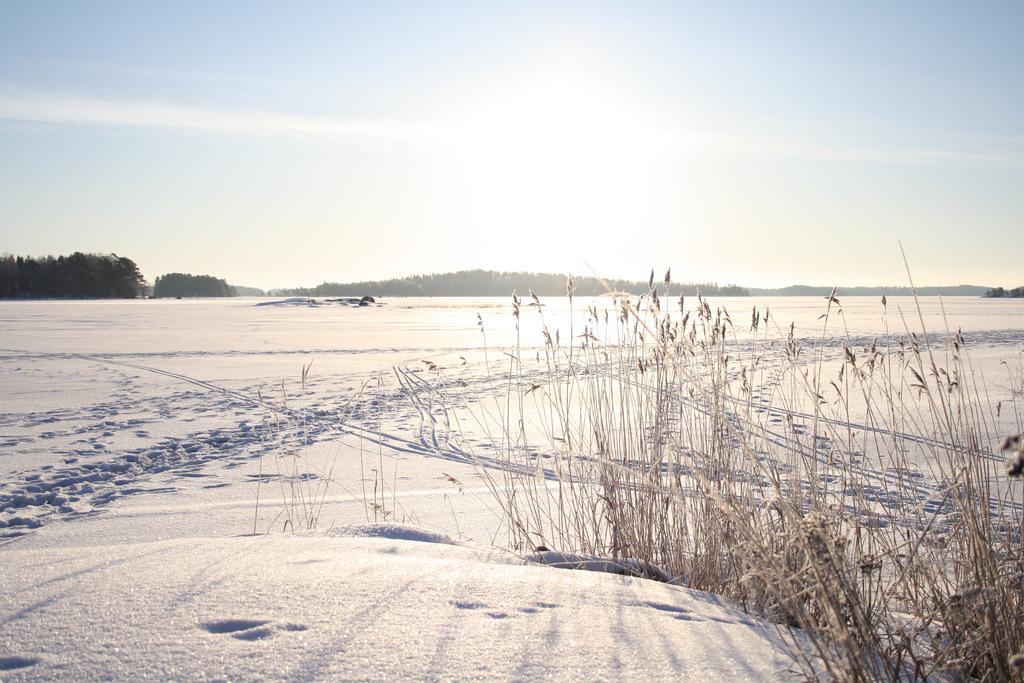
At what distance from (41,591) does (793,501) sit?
262 cm

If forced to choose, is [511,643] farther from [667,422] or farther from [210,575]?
[667,422]

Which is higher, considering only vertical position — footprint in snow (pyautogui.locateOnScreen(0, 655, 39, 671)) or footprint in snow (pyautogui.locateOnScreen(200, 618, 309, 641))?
footprint in snow (pyautogui.locateOnScreen(0, 655, 39, 671))

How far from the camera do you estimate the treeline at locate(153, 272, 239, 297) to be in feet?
250

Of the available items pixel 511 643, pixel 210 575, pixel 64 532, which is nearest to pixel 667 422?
pixel 511 643

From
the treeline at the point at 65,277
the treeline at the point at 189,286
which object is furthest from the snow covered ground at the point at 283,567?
the treeline at the point at 189,286

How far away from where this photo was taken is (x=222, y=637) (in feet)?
4.91

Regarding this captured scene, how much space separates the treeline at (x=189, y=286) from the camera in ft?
250

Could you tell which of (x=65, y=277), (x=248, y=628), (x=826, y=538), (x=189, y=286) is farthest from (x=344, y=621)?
(x=189, y=286)

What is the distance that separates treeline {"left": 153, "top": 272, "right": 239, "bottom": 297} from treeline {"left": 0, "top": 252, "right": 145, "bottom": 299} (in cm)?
1746

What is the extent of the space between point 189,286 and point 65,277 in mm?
20105

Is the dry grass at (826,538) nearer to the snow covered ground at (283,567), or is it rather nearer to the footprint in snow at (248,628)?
the snow covered ground at (283,567)

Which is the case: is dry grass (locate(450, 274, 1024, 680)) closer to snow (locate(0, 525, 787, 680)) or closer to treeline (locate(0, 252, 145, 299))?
snow (locate(0, 525, 787, 680))

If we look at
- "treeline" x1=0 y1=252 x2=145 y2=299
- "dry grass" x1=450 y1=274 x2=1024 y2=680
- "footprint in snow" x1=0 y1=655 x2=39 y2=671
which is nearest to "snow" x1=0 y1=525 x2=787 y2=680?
"footprint in snow" x1=0 y1=655 x2=39 y2=671

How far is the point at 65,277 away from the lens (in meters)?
56.7
